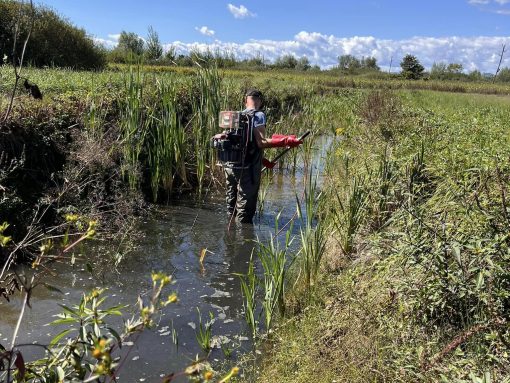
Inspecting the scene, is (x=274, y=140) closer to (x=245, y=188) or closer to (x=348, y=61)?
(x=245, y=188)

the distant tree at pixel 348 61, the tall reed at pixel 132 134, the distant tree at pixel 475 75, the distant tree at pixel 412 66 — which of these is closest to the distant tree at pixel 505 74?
the distant tree at pixel 475 75

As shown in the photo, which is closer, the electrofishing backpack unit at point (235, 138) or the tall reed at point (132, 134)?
the electrofishing backpack unit at point (235, 138)

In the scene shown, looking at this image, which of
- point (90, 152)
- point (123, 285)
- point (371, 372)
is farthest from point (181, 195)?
point (371, 372)

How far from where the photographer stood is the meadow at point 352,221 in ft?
9.47

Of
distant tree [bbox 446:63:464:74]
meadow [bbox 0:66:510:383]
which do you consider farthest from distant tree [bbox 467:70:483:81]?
meadow [bbox 0:66:510:383]

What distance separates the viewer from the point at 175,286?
4953 mm

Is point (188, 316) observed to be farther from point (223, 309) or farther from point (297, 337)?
point (297, 337)

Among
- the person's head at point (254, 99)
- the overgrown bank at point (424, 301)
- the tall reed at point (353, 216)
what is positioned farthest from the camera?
the person's head at point (254, 99)

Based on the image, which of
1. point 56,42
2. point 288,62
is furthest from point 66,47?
point 288,62

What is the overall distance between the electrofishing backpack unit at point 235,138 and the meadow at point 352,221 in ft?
4.20

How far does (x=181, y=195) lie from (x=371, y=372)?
18.6 feet

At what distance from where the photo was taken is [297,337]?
3740 mm

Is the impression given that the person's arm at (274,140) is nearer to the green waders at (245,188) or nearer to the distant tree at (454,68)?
the green waders at (245,188)

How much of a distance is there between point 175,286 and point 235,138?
2.31 meters
